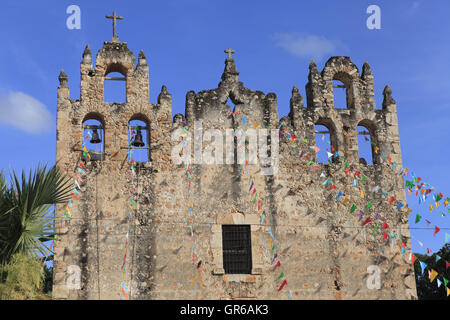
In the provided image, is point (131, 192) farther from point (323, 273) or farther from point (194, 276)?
point (323, 273)

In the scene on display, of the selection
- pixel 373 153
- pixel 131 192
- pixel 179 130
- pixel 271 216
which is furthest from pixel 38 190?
pixel 373 153

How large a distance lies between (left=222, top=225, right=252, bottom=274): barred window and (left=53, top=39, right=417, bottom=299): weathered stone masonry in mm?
174

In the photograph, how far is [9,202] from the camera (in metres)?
13.8

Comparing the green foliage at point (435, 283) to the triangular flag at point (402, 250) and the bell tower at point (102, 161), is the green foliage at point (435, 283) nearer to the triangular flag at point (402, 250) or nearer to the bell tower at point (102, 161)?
the triangular flag at point (402, 250)

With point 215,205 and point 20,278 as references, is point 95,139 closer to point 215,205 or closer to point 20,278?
point 215,205

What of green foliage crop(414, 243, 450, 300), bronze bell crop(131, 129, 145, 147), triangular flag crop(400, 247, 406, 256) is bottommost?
green foliage crop(414, 243, 450, 300)

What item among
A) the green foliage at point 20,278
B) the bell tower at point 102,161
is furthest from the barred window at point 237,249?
the green foliage at point 20,278

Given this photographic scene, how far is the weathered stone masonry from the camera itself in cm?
1520

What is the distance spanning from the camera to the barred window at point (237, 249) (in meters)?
15.7

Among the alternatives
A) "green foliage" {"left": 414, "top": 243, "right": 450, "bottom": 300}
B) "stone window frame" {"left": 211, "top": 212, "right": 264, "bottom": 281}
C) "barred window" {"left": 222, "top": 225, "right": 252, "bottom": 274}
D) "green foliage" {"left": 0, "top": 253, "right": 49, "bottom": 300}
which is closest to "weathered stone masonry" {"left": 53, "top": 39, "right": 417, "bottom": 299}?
"stone window frame" {"left": 211, "top": 212, "right": 264, "bottom": 281}

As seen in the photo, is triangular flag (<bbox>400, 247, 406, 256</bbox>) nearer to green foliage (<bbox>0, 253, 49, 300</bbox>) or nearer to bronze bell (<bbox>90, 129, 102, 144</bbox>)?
bronze bell (<bbox>90, 129, 102, 144</bbox>)

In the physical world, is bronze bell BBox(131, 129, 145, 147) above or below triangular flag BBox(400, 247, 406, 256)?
above

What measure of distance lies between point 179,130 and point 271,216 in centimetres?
303

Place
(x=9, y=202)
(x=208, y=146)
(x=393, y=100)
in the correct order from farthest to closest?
(x=393, y=100), (x=208, y=146), (x=9, y=202)
